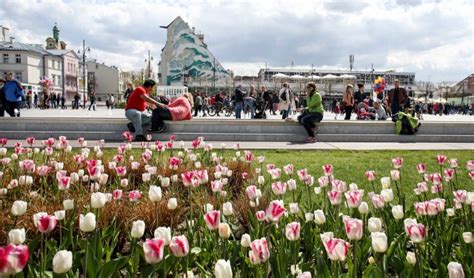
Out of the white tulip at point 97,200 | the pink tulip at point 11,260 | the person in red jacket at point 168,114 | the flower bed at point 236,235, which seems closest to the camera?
Answer: the pink tulip at point 11,260

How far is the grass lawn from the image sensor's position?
6.70 metres

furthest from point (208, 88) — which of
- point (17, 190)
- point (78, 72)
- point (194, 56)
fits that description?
point (17, 190)

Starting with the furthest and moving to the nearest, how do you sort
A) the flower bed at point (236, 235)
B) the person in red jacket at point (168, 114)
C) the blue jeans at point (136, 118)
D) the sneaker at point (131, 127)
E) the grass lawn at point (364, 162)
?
the person in red jacket at point (168, 114) < the sneaker at point (131, 127) < the blue jeans at point (136, 118) < the grass lawn at point (364, 162) < the flower bed at point (236, 235)

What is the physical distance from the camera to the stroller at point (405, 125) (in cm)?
1418

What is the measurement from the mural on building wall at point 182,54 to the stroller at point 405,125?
7003 centimetres

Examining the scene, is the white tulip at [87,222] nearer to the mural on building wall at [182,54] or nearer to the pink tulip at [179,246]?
the pink tulip at [179,246]

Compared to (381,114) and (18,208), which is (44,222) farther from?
(381,114)

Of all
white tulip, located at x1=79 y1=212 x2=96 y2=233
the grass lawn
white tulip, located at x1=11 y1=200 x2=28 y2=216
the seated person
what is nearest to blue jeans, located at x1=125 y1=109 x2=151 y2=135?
the grass lawn

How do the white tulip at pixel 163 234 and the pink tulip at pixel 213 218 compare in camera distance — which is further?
the pink tulip at pixel 213 218

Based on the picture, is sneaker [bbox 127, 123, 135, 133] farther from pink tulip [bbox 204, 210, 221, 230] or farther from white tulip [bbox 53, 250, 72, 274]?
white tulip [bbox 53, 250, 72, 274]

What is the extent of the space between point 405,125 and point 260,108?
1144cm

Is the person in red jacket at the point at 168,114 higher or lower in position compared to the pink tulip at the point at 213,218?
higher

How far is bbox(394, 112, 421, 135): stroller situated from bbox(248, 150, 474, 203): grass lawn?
325 cm

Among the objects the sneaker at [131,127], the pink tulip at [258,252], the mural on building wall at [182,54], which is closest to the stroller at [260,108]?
the sneaker at [131,127]
